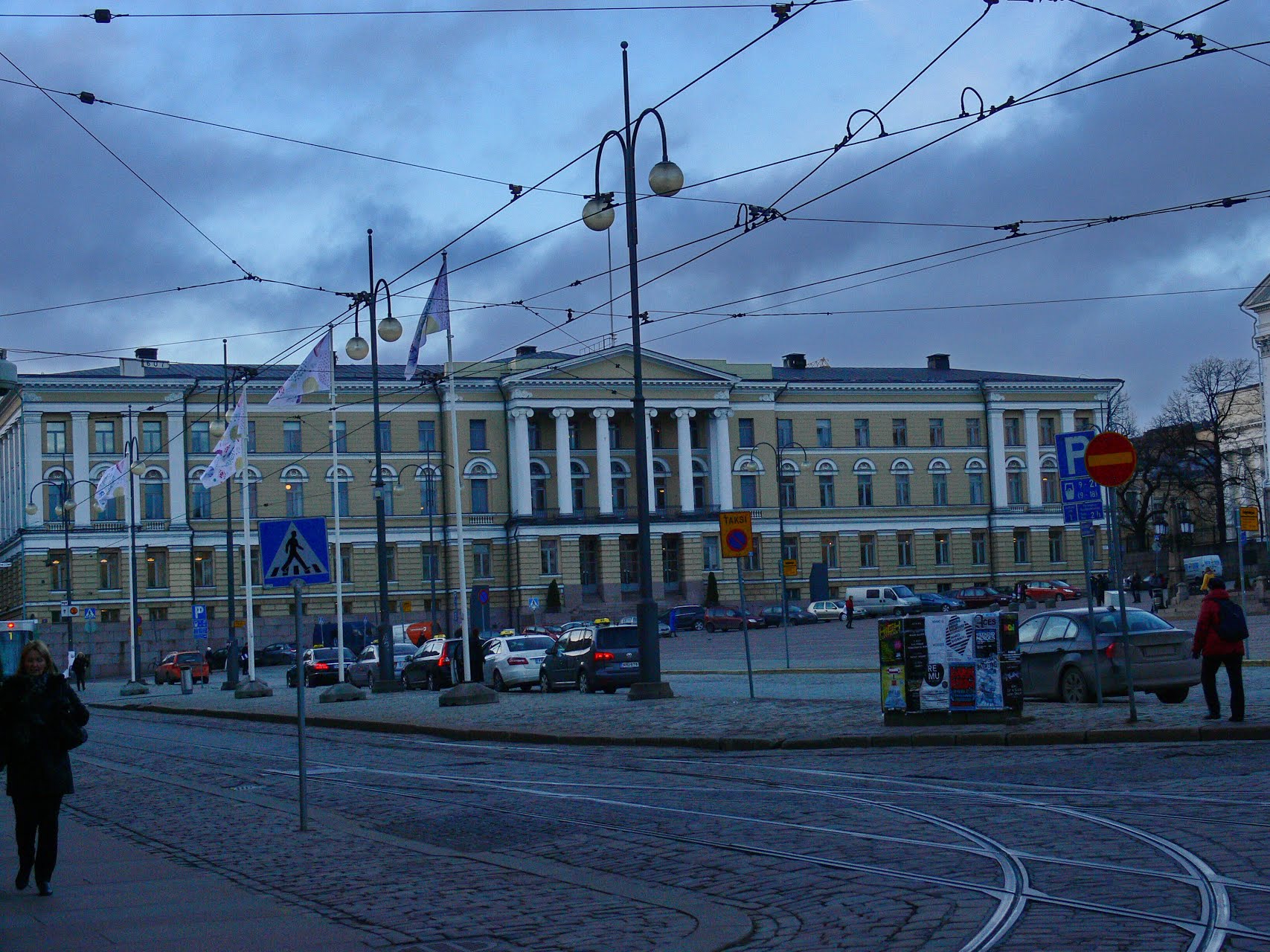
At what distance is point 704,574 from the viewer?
320ft

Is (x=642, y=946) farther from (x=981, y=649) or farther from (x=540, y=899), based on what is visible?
(x=981, y=649)

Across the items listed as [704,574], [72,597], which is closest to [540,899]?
[72,597]

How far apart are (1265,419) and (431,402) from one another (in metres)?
46.6

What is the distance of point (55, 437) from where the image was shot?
3423 inches

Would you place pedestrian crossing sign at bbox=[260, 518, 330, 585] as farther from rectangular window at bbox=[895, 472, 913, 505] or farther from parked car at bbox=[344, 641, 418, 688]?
rectangular window at bbox=[895, 472, 913, 505]

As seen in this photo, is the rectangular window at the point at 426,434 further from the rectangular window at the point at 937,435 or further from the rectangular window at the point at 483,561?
the rectangular window at the point at 937,435

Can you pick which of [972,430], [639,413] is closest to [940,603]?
[972,430]

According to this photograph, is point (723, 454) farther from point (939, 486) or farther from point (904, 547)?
point (939, 486)

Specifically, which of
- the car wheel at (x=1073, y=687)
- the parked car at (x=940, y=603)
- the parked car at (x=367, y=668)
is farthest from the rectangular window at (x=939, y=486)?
the car wheel at (x=1073, y=687)

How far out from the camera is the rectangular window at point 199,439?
88688 mm

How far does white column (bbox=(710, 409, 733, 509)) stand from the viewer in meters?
98.4

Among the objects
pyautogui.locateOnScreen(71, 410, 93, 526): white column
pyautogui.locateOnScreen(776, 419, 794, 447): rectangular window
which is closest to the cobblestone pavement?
pyautogui.locateOnScreen(71, 410, 93, 526): white column

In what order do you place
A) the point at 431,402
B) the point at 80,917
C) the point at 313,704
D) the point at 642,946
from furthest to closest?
the point at 431,402, the point at 313,704, the point at 80,917, the point at 642,946

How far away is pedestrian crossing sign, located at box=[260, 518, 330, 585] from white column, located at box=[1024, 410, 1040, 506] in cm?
9302
